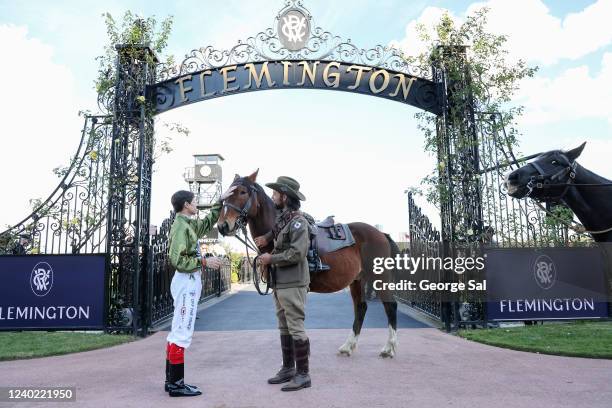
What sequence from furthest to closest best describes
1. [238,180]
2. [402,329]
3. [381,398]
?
[402,329] → [238,180] → [381,398]

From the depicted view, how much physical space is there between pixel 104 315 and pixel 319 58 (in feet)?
20.4

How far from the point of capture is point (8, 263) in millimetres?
7594

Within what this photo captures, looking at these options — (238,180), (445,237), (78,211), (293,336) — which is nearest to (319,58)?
(445,237)

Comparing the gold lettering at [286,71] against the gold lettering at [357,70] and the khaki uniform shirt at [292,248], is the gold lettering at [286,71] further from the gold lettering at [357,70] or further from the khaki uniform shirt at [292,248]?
the khaki uniform shirt at [292,248]

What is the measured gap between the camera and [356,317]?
6.07m

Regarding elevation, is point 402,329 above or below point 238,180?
below

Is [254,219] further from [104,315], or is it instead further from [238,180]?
[104,315]

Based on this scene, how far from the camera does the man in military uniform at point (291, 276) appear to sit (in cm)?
428

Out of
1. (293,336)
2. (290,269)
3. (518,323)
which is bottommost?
(518,323)

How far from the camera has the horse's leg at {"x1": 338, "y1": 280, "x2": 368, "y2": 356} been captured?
5.87 m

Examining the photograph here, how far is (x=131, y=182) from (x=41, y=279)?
2.24m

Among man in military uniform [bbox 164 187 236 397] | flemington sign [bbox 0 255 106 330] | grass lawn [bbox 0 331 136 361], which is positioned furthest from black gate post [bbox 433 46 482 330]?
flemington sign [bbox 0 255 106 330]

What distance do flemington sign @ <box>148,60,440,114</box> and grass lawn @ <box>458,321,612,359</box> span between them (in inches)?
169

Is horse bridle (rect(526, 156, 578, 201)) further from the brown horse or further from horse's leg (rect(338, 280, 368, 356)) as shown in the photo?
horse's leg (rect(338, 280, 368, 356))
